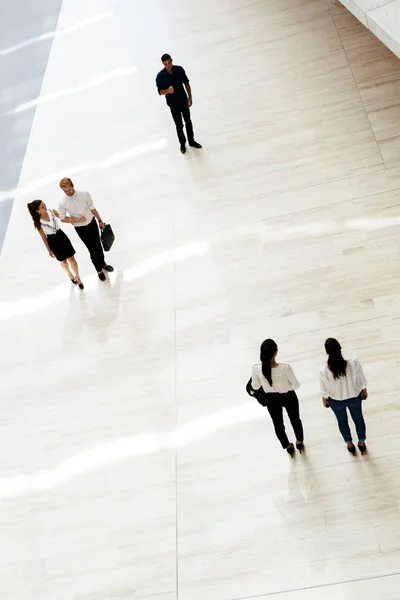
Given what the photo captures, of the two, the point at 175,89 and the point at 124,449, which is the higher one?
the point at 175,89

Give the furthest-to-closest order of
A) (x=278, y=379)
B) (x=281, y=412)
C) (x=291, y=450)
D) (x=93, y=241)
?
(x=93, y=241) → (x=291, y=450) → (x=281, y=412) → (x=278, y=379)

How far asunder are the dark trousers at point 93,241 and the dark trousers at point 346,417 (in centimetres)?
373

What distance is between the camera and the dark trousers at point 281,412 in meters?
6.23

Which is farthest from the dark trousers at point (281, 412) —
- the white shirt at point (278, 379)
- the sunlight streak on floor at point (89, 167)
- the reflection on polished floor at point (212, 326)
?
the sunlight streak on floor at point (89, 167)

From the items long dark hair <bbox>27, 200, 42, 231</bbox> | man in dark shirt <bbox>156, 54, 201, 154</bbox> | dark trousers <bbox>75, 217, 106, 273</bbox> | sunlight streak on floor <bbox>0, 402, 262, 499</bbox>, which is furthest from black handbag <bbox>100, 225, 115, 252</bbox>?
sunlight streak on floor <bbox>0, 402, 262, 499</bbox>

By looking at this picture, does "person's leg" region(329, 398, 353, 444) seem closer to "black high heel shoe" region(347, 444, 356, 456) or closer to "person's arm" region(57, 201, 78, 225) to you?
"black high heel shoe" region(347, 444, 356, 456)

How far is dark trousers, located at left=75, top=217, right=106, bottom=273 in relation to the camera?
28.3 feet

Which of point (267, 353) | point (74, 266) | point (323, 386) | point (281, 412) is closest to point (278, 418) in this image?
point (281, 412)

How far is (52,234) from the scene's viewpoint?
8.52 m

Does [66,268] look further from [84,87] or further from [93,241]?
[84,87]

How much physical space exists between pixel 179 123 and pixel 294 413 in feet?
16.6

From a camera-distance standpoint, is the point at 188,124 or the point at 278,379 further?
the point at 188,124

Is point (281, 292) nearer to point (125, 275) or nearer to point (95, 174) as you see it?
point (125, 275)

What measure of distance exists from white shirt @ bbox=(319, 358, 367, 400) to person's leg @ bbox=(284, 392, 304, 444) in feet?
1.16
